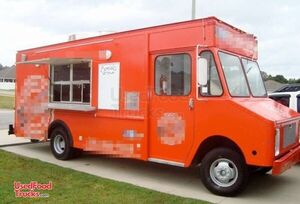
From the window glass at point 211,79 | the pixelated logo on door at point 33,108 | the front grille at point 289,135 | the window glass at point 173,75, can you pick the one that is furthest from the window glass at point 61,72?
the front grille at point 289,135

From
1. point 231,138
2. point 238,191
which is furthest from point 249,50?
point 238,191

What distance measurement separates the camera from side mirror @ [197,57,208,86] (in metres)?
6.77

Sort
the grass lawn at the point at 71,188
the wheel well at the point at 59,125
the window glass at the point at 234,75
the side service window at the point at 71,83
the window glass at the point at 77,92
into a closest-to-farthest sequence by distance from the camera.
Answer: the grass lawn at the point at 71,188 < the window glass at the point at 234,75 < the side service window at the point at 71,83 < the window glass at the point at 77,92 < the wheel well at the point at 59,125

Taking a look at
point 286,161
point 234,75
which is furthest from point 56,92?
point 286,161

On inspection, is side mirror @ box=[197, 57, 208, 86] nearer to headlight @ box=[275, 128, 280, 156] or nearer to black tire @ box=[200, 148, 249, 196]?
black tire @ box=[200, 148, 249, 196]

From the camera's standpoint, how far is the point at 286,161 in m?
6.68

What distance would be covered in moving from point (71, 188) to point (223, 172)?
2.56 meters

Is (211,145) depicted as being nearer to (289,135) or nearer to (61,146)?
(289,135)

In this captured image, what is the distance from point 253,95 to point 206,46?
4.58 feet

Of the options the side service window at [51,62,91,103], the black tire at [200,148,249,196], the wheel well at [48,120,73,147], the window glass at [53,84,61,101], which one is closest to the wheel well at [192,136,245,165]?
the black tire at [200,148,249,196]

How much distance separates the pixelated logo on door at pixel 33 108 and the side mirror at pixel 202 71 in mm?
4840

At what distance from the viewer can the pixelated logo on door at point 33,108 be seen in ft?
34.0

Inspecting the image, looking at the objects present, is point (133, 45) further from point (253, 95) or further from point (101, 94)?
point (253, 95)

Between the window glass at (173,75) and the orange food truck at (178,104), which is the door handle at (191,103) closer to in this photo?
the orange food truck at (178,104)
